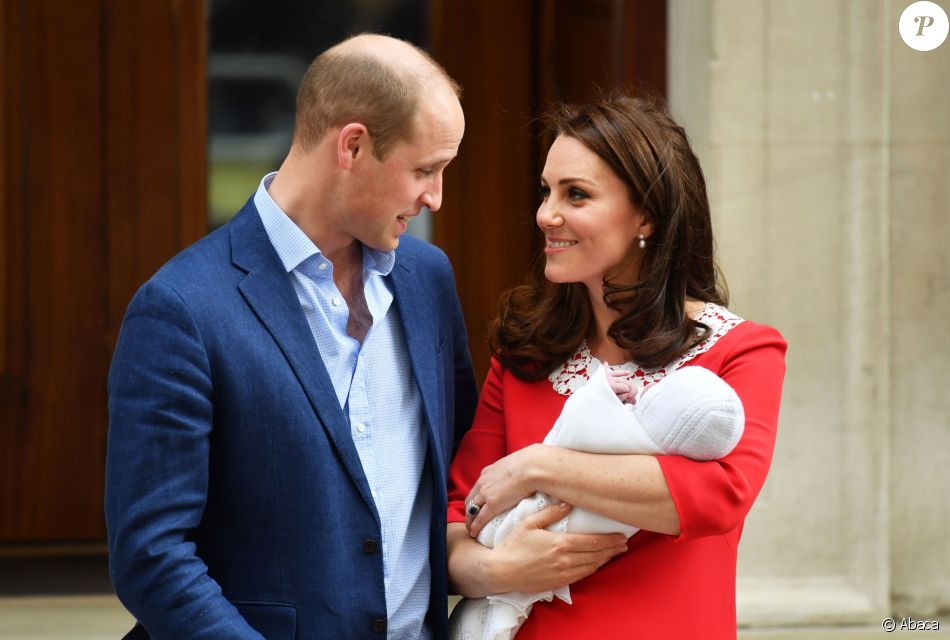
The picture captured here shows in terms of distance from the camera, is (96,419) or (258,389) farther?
(96,419)

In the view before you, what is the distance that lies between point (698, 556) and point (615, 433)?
0.31 m

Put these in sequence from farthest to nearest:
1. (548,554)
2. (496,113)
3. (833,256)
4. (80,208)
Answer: (496,113), (80,208), (833,256), (548,554)

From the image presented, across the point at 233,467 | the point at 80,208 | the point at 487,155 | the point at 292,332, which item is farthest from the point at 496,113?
the point at 233,467

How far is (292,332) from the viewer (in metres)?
2.25

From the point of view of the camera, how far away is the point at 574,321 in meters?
2.69

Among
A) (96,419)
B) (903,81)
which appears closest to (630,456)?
(903,81)

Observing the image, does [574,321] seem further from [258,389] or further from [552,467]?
[258,389]

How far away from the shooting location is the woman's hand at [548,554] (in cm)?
231

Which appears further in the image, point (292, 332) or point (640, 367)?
point (640, 367)

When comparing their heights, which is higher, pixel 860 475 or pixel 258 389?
pixel 258 389

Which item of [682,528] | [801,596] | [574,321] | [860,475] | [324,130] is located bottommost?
→ [801,596]

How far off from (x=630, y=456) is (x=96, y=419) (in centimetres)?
318

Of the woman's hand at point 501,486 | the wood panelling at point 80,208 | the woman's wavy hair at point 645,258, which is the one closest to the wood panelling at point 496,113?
the wood panelling at point 80,208

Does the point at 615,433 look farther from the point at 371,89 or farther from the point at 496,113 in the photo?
the point at 496,113
